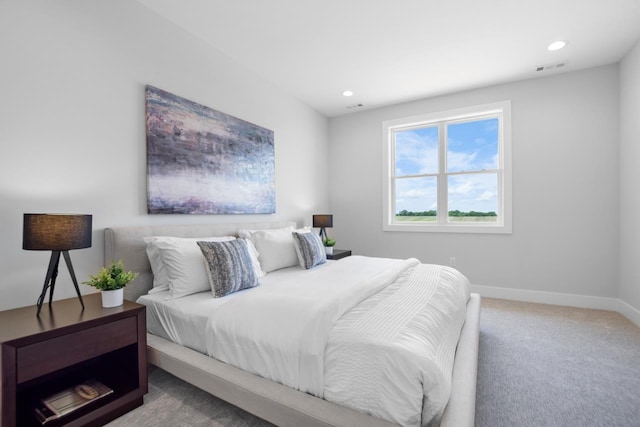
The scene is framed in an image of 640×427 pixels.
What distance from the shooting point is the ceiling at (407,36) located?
2.39 meters

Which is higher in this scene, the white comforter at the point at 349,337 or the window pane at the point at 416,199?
the window pane at the point at 416,199

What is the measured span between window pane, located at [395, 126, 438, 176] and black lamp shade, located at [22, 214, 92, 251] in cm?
409

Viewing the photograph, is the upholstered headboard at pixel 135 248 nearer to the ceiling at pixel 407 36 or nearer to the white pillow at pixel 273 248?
the white pillow at pixel 273 248

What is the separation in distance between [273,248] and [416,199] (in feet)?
8.66

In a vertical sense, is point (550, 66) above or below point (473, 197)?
above

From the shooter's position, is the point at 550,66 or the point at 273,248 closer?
the point at 273,248

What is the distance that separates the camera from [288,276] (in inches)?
101

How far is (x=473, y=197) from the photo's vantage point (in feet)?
13.7

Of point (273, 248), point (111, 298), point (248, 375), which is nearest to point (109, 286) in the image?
point (111, 298)

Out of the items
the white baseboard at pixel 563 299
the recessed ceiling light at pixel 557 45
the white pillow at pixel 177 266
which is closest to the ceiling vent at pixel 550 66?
the recessed ceiling light at pixel 557 45

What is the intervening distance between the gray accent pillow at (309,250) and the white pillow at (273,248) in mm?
116

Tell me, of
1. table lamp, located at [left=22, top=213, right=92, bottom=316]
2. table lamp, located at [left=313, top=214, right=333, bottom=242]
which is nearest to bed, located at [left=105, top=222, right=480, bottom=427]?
table lamp, located at [left=22, top=213, right=92, bottom=316]

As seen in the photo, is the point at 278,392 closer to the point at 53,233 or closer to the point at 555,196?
the point at 53,233

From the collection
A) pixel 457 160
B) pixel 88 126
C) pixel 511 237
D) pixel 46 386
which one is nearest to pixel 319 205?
pixel 457 160
